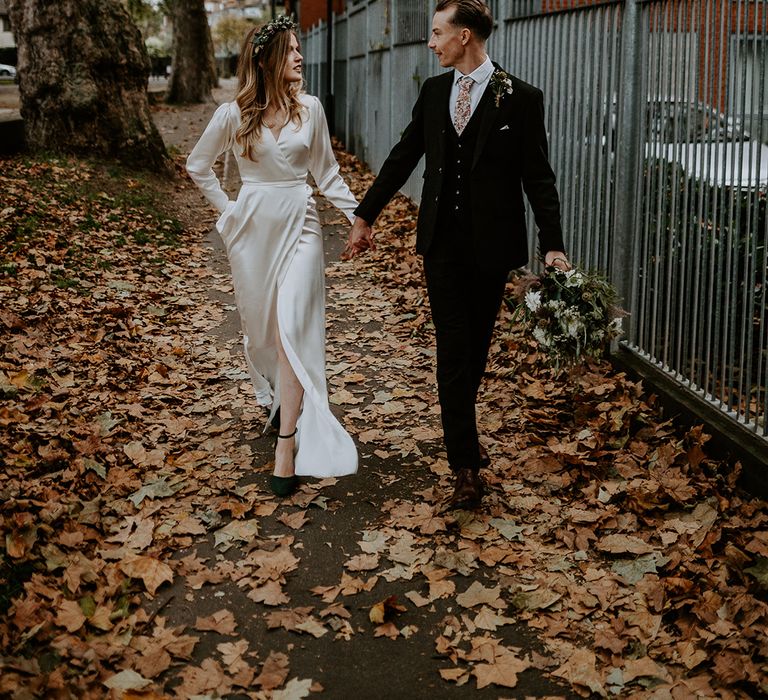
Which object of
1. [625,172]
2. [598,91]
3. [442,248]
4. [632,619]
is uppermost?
[598,91]

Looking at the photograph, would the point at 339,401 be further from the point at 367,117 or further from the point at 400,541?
the point at 367,117

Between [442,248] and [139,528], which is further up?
[442,248]

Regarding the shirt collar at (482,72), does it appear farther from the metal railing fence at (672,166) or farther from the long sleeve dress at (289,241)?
the metal railing fence at (672,166)

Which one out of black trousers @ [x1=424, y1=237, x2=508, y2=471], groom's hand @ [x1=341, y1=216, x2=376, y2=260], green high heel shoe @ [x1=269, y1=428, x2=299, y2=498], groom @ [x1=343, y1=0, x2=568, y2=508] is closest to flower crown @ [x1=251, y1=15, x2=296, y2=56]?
groom @ [x1=343, y1=0, x2=568, y2=508]

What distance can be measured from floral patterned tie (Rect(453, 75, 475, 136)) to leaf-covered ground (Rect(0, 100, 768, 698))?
6.56ft

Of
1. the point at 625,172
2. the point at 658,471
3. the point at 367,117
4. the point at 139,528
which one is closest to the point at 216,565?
the point at 139,528

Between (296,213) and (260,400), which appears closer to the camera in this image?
(296,213)

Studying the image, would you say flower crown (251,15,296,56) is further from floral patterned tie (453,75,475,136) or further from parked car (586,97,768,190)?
parked car (586,97,768,190)

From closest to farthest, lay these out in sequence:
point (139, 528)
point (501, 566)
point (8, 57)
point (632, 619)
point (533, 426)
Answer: point (632, 619), point (501, 566), point (139, 528), point (533, 426), point (8, 57)

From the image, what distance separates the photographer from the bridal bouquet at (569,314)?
5.41 metres

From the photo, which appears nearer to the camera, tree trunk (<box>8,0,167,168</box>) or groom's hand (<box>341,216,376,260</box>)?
groom's hand (<box>341,216,376,260</box>)

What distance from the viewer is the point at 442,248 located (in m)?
5.18

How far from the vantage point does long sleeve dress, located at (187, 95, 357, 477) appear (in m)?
5.55

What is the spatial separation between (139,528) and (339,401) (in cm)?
229
